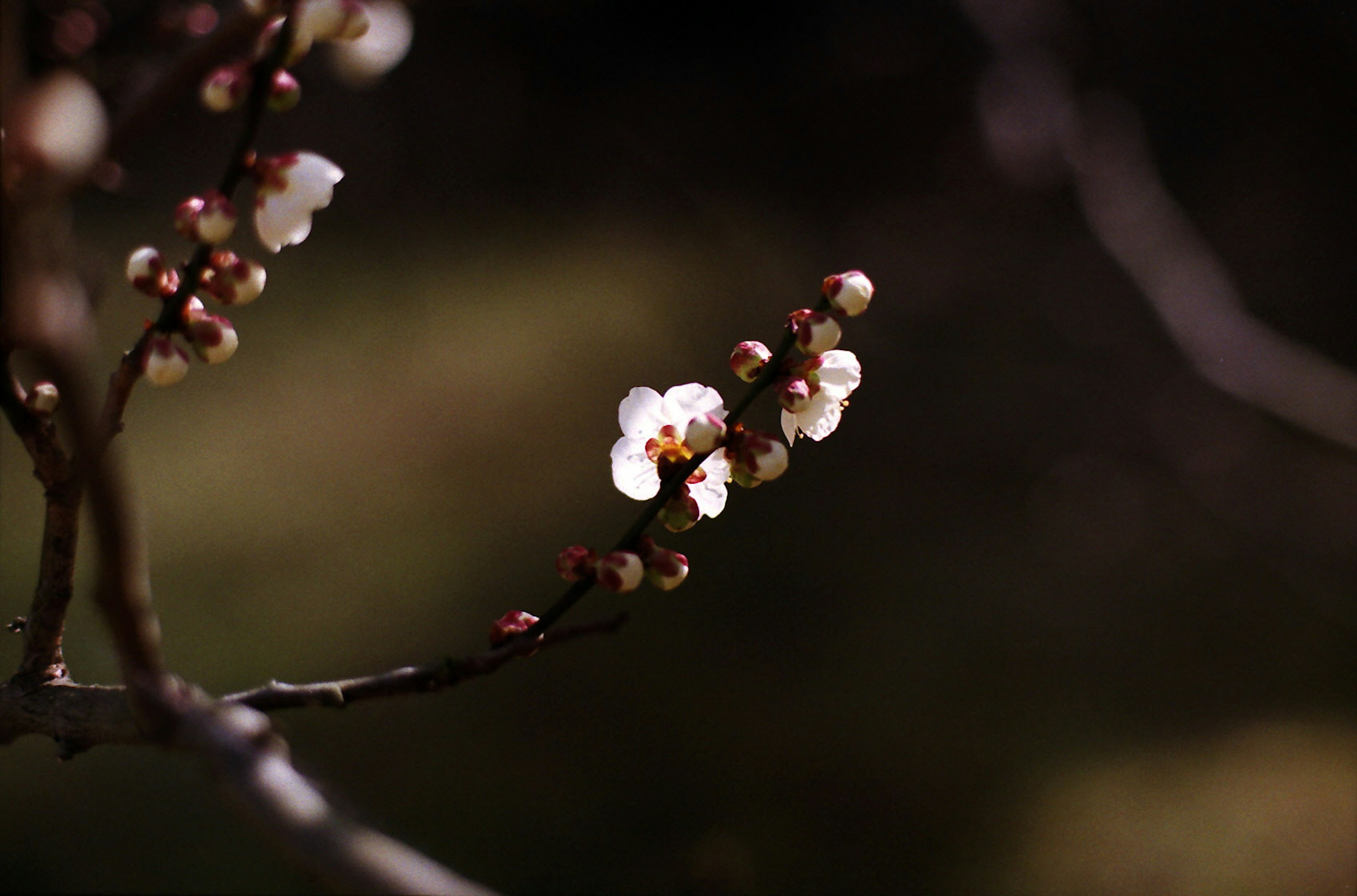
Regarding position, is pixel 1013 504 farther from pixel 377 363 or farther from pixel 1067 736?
pixel 377 363

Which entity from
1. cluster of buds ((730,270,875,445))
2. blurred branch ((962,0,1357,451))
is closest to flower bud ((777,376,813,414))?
cluster of buds ((730,270,875,445))

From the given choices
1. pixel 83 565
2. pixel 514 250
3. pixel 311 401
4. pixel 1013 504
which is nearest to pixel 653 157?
pixel 514 250

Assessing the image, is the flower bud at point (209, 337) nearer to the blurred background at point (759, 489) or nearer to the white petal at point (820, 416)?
the blurred background at point (759, 489)

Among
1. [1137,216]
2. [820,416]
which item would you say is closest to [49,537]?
[820,416]

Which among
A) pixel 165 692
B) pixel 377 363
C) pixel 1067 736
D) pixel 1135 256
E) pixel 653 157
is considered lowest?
pixel 165 692

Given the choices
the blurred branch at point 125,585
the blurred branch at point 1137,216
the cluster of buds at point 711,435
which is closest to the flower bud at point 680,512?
the cluster of buds at point 711,435

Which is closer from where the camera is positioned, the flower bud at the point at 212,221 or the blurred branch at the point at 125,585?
the blurred branch at the point at 125,585
